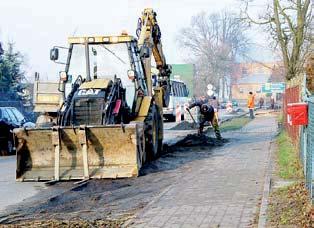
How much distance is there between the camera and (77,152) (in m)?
14.6

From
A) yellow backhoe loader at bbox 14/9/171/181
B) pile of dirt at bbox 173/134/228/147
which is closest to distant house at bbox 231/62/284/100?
pile of dirt at bbox 173/134/228/147

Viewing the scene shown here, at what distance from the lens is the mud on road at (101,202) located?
31.5 feet

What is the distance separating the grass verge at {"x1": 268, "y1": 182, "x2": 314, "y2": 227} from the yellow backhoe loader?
4380mm

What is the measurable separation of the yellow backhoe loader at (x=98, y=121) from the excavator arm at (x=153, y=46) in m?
0.14

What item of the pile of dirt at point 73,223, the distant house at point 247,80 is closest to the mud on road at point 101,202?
the pile of dirt at point 73,223

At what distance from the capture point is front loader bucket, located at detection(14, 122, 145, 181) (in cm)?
1428

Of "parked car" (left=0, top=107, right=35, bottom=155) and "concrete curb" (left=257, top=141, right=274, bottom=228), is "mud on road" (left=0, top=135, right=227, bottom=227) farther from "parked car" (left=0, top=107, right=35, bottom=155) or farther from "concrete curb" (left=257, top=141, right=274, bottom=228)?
"parked car" (left=0, top=107, right=35, bottom=155)

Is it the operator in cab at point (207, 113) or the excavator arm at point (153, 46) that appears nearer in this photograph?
the excavator arm at point (153, 46)

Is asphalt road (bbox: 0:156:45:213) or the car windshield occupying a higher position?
the car windshield

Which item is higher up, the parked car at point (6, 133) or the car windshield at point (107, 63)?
the car windshield at point (107, 63)

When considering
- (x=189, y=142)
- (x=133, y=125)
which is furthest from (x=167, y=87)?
(x=133, y=125)

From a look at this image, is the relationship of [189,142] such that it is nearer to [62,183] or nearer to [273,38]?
[62,183]

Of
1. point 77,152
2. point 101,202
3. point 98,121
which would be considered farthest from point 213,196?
point 98,121

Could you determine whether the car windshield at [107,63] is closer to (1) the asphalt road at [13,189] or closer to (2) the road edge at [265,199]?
(1) the asphalt road at [13,189]
